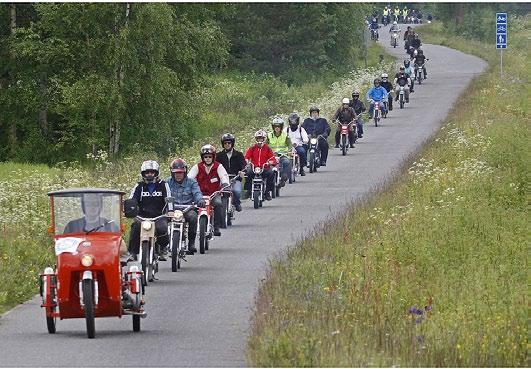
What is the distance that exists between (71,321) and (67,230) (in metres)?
1.53

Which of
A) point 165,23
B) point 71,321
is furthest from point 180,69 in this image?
point 71,321

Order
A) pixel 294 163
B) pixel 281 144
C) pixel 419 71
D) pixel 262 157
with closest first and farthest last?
pixel 262 157
pixel 281 144
pixel 294 163
pixel 419 71

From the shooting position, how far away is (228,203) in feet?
87.2

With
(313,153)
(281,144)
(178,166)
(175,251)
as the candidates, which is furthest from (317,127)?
(175,251)

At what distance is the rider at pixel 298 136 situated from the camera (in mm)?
35375

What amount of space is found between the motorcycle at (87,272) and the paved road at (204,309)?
31 cm

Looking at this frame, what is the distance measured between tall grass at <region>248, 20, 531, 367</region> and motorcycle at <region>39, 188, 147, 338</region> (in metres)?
1.53

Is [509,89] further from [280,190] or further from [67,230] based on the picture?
[67,230]

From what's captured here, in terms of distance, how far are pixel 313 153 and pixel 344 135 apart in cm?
509

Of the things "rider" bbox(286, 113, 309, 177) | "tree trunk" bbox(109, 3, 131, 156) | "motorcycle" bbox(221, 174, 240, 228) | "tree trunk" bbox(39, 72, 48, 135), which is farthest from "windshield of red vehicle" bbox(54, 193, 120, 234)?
"tree trunk" bbox(39, 72, 48, 135)

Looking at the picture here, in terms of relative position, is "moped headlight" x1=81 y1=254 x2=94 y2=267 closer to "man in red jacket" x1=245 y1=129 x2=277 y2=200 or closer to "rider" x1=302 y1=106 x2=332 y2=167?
"man in red jacket" x1=245 y1=129 x2=277 y2=200

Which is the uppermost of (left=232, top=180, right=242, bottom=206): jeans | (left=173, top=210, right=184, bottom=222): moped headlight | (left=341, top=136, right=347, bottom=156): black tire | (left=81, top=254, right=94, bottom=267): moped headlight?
(left=81, top=254, right=94, bottom=267): moped headlight

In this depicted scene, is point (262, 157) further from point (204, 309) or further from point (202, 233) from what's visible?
point (204, 309)

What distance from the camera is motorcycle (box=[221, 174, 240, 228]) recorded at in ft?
85.5
